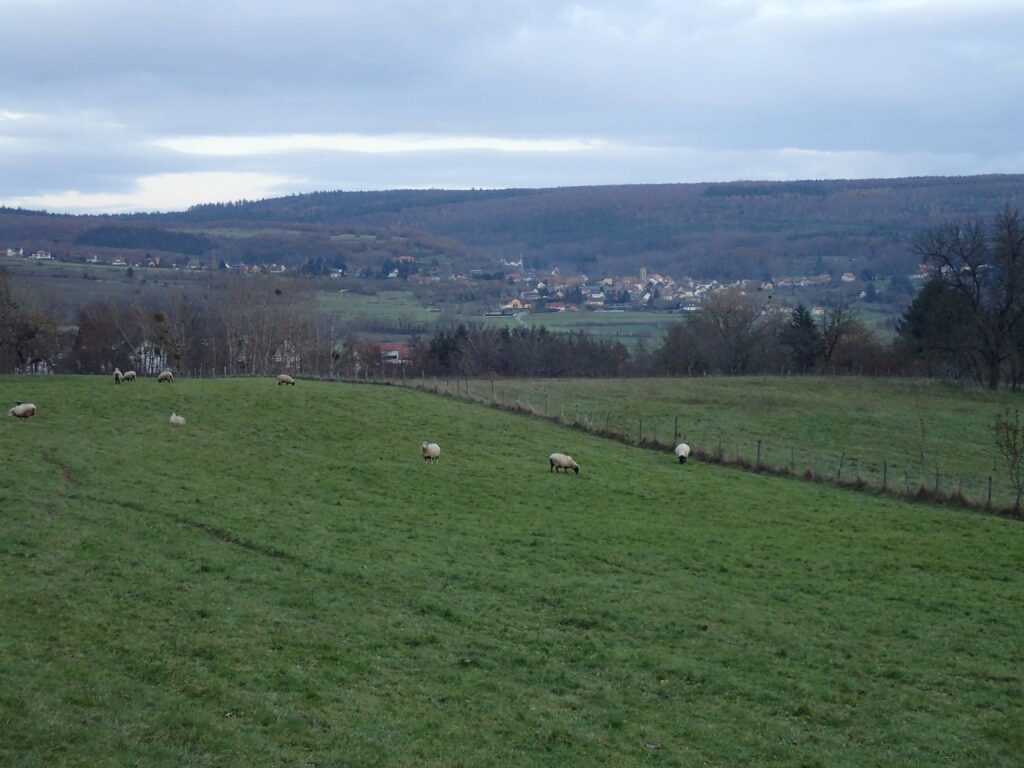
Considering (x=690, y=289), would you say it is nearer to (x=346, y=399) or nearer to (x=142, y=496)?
(x=346, y=399)

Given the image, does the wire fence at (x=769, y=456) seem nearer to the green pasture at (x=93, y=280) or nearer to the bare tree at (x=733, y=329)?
the bare tree at (x=733, y=329)

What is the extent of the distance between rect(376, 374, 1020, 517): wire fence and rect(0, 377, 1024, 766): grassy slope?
88.4 inches

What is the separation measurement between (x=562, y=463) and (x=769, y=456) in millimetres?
11668

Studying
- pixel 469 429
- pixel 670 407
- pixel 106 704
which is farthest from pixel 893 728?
pixel 670 407

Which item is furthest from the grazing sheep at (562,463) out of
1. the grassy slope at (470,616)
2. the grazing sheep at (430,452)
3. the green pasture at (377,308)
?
the green pasture at (377,308)

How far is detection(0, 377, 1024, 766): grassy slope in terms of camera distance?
12691 mm

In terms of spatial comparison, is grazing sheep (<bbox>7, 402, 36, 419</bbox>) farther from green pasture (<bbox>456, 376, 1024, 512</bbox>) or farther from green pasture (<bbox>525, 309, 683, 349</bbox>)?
green pasture (<bbox>525, 309, 683, 349</bbox>)

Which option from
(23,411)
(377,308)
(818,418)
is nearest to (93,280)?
(377,308)

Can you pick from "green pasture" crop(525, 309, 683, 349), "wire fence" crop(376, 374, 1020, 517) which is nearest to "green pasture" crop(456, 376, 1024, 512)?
"wire fence" crop(376, 374, 1020, 517)

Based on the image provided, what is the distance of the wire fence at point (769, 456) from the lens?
33.9 metres

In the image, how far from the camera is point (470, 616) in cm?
1784

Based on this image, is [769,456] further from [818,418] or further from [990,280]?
[990,280]

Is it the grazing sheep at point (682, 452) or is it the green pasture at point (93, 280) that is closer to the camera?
the grazing sheep at point (682, 452)

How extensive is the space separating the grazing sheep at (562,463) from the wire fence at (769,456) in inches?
287
